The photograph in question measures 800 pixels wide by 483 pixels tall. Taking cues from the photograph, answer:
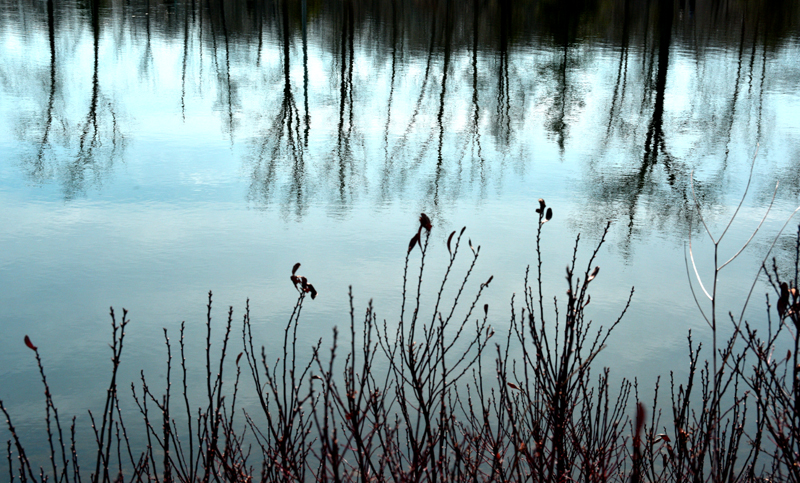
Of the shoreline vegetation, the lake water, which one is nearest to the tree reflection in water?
the lake water

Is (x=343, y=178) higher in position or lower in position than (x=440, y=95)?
lower

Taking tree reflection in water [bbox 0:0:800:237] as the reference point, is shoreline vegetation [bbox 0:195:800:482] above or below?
below

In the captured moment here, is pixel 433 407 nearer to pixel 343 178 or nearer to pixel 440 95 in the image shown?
pixel 343 178

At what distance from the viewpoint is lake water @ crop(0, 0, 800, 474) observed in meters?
6.98

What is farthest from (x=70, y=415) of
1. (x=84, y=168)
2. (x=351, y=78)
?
(x=351, y=78)

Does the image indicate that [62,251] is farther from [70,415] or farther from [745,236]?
[745,236]

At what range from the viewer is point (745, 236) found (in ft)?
31.9

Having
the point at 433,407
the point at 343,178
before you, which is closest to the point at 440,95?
the point at 343,178

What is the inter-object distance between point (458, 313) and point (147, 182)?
253 inches

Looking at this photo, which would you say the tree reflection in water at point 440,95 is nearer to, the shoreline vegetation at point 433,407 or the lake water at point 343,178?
the lake water at point 343,178

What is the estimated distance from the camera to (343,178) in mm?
12164

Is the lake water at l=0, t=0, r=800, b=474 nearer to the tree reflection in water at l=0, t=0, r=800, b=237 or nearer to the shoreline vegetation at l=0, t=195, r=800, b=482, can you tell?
the tree reflection in water at l=0, t=0, r=800, b=237

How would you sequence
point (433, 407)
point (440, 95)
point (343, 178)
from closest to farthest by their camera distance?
point (433, 407), point (343, 178), point (440, 95)

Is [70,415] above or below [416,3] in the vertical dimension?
below
